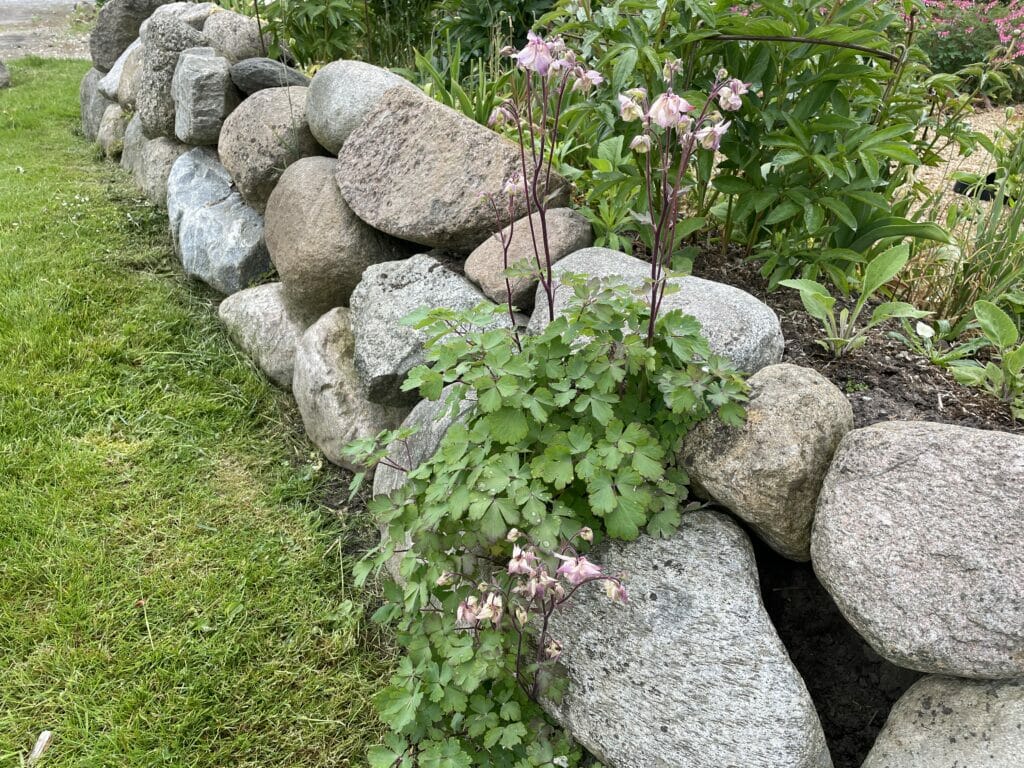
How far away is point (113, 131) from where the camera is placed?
529 centimetres

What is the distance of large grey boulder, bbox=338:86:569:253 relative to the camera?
243 centimetres

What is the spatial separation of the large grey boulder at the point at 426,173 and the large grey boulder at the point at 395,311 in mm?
139

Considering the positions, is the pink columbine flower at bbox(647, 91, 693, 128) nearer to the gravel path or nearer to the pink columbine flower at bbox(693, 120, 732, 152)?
the pink columbine flower at bbox(693, 120, 732, 152)

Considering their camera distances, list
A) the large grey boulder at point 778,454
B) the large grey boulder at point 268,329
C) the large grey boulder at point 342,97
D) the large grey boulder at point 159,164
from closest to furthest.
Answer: the large grey boulder at point 778,454 < the large grey boulder at point 342,97 < the large grey boulder at point 268,329 < the large grey boulder at point 159,164

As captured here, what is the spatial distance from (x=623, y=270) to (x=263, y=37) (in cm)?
298

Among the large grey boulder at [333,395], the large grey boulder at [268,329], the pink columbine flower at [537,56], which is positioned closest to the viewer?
the pink columbine flower at [537,56]

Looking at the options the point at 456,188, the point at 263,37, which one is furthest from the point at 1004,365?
the point at 263,37

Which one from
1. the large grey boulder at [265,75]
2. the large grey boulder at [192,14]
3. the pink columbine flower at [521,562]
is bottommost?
the pink columbine flower at [521,562]

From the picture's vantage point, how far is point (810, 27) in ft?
6.22

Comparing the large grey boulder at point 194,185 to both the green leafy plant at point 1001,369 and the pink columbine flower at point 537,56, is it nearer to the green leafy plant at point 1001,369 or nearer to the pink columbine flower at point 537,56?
the pink columbine flower at point 537,56

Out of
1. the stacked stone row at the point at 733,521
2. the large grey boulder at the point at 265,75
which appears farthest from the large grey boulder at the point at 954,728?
the large grey boulder at the point at 265,75

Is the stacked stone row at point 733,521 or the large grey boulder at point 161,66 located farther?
the large grey boulder at point 161,66

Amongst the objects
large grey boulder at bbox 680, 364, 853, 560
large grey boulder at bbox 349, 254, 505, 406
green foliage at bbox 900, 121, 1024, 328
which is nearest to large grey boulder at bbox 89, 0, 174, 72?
large grey boulder at bbox 349, 254, 505, 406

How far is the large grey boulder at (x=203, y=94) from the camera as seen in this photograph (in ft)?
12.1
